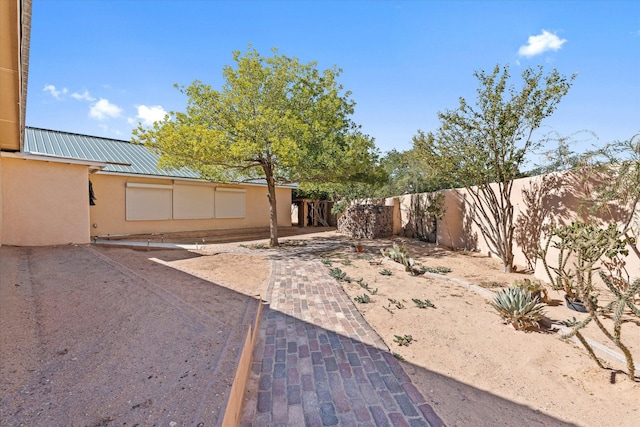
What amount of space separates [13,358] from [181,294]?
238 cm

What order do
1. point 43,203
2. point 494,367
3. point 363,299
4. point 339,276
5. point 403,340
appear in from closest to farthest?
point 494,367 < point 403,340 < point 363,299 < point 339,276 < point 43,203

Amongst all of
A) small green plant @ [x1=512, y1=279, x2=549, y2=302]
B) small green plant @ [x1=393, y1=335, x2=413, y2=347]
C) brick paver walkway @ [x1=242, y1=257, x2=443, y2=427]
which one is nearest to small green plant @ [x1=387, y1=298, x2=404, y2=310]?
brick paver walkway @ [x1=242, y1=257, x2=443, y2=427]

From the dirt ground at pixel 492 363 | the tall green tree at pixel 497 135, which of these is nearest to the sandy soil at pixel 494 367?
the dirt ground at pixel 492 363

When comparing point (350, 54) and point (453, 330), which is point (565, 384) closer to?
point (453, 330)

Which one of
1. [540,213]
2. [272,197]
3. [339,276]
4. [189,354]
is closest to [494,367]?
[189,354]

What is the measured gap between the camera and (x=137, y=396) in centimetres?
229

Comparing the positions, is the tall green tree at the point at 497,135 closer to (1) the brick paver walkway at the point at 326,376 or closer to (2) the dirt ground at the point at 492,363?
(2) the dirt ground at the point at 492,363

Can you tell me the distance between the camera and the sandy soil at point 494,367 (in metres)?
2.63

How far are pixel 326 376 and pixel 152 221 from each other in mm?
13448

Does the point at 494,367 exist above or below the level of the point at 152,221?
below

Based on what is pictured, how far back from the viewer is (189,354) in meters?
3.03

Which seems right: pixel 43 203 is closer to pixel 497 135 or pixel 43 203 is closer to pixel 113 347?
pixel 113 347

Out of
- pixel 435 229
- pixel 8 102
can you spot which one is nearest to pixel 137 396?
pixel 8 102

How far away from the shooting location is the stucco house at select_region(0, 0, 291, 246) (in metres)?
4.75
